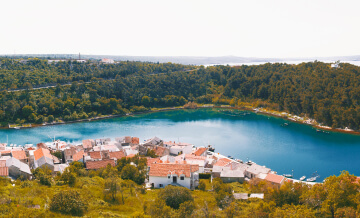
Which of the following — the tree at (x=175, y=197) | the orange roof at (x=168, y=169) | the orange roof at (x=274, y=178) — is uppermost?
the tree at (x=175, y=197)

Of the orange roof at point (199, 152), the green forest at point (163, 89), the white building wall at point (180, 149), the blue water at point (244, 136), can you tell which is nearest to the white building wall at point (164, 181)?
the orange roof at point (199, 152)

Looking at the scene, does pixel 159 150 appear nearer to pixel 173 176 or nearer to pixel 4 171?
pixel 173 176

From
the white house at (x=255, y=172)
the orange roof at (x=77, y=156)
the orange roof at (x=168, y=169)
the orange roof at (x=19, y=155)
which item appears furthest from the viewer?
the orange roof at (x=77, y=156)

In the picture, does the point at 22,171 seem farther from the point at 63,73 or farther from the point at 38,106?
the point at 63,73

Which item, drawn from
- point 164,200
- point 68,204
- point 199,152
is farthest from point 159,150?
point 68,204

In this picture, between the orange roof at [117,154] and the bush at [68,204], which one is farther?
the orange roof at [117,154]

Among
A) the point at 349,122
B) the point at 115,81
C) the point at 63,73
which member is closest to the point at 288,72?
the point at 349,122

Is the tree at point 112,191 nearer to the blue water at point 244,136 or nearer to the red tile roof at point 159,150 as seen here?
the red tile roof at point 159,150

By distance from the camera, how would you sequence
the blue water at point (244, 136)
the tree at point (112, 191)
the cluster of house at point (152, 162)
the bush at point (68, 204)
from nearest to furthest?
1. the bush at point (68, 204)
2. the tree at point (112, 191)
3. the cluster of house at point (152, 162)
4. the blue water at point (244, 136)
